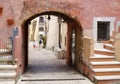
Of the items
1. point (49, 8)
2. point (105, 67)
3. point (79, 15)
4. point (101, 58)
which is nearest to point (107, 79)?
point (105, 67)

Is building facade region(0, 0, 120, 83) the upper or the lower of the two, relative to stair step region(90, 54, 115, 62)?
upper

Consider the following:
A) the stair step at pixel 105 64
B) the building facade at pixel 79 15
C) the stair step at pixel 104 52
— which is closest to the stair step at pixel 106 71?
the stair step at pixel 105 64

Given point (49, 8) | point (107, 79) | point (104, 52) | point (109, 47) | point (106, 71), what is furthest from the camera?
point (109, 47)

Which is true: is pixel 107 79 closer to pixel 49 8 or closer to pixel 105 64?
pixel 105 64

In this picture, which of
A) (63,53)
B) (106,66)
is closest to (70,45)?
(63,53)

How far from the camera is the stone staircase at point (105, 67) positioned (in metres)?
11.1

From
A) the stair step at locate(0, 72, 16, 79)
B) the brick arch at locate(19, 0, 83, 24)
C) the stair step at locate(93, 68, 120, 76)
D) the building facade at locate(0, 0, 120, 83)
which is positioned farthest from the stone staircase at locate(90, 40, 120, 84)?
the stair step at locate(0, 72, 16, 79)

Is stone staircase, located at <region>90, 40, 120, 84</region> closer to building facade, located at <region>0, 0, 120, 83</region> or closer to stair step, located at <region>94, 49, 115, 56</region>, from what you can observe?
stair step, located at <region>94, 49, 115, 56</region>

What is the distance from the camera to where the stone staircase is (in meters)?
11.1

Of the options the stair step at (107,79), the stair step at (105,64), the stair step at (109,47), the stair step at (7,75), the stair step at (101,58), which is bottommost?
the stair step at (107,79)

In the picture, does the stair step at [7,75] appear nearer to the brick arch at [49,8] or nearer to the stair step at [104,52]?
the brick arch at [49,8]

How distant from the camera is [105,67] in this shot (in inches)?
464

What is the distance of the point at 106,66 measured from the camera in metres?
11.8

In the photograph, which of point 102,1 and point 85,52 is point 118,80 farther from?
point 102,1
